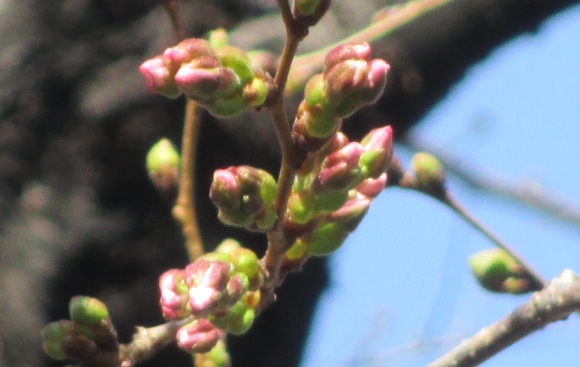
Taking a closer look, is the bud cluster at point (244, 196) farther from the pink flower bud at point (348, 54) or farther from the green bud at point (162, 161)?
the green bud at point (162, 161)

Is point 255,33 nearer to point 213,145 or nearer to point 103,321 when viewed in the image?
point 213,145

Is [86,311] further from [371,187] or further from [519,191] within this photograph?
[519,191]

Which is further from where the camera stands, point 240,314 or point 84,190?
point 84,190

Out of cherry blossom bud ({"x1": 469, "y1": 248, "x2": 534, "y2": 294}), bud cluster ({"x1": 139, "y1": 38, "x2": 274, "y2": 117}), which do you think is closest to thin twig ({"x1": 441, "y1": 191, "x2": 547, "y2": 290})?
cherry blossom bud ({"x1": 469, "y1": 248, "x2": 534, "y2": 294})

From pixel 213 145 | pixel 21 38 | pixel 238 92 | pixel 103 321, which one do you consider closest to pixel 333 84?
pixel 238 92

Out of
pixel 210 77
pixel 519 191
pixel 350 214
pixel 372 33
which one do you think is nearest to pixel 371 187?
pixel 350 214

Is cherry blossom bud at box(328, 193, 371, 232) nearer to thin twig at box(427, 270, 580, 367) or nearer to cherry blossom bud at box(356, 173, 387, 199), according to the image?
cherry blossom bud at box(356, 173, 387, 199)
